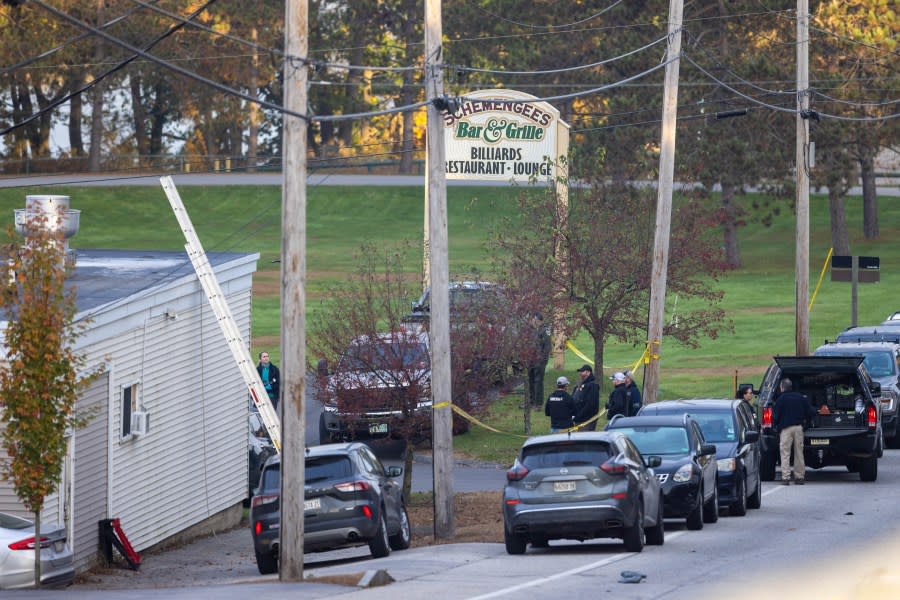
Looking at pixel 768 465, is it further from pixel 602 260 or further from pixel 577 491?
pixel 577 491

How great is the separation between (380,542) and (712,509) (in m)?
4.95

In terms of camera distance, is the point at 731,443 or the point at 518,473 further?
the point at 731,443

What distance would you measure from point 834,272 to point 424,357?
17487mm

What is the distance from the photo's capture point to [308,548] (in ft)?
64.8

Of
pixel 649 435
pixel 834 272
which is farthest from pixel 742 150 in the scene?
pixel 649 435

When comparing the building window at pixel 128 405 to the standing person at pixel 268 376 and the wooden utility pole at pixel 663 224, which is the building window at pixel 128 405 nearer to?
the standing person at pixel 268 376

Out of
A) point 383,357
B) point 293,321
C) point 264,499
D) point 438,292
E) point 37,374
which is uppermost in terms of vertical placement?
point 438,292

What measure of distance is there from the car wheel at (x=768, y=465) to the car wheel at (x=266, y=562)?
36.8 feet

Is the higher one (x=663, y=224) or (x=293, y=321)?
(x=663, y=224)

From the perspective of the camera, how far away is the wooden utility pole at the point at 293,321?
17234 mm

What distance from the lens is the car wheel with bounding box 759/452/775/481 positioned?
90.8ft

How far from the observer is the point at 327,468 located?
19.8 m

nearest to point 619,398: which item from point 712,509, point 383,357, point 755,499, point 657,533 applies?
point 755,499

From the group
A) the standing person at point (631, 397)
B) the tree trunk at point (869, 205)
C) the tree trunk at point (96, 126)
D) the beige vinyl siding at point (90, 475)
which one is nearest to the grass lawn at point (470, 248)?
the tree trunk at point (869, 205)
